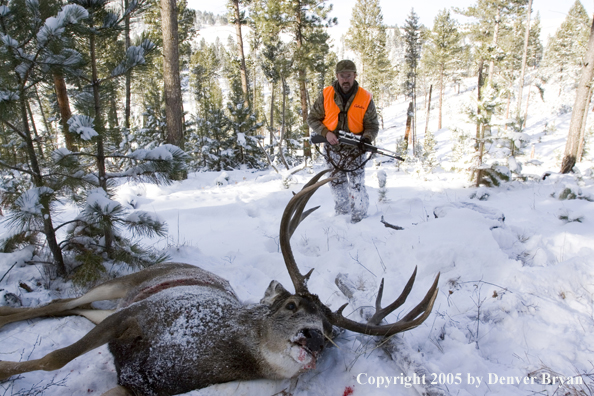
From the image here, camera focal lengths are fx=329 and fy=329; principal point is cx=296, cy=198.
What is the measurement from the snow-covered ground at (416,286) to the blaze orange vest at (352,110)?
1585mm

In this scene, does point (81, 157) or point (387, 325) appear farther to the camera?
point (81, 157)

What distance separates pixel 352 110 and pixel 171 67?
549cm

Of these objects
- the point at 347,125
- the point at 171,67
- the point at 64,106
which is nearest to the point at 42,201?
the point at 64,106

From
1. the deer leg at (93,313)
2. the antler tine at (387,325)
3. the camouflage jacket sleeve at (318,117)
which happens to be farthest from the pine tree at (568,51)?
the deer leg at (93,313)

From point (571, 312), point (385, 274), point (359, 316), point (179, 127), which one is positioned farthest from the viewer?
point (179, 127)

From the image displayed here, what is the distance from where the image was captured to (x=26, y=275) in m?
3.24

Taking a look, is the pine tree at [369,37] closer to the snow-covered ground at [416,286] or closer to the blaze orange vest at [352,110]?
the snow-covered ground at [416,286]

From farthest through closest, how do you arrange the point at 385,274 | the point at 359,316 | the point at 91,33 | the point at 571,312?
the point at 385,274 < the point at 91,33 < the point at 359,316 < the point at 571,312

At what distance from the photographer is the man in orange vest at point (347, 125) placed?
5.19 metres

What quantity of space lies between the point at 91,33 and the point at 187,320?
290 centimetres

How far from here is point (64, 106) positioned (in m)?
4.89

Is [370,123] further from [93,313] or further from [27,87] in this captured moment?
[93,313]

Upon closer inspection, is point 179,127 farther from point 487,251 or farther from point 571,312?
point 571,312

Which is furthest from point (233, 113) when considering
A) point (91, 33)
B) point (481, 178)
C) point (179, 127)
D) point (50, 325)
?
point (50, 325)
